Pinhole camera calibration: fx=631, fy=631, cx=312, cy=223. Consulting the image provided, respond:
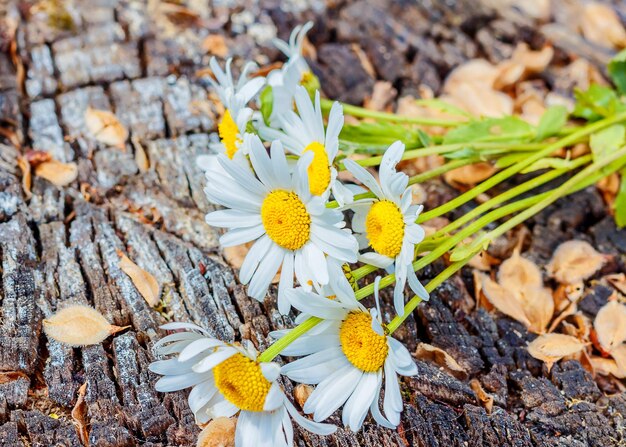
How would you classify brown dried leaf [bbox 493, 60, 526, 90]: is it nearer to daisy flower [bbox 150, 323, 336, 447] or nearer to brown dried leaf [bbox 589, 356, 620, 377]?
brown dried leaf [bbox 589, 356, 620, 377]

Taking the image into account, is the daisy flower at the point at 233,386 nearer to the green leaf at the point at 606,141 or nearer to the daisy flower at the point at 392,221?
the daisy flower at the point at 392,221

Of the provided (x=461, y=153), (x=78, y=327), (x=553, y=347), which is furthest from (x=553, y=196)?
(x=78, y=327)

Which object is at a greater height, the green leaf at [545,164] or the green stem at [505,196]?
the green leaf at [545,164]

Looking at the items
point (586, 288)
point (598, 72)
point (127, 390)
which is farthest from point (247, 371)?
point (598, 72)

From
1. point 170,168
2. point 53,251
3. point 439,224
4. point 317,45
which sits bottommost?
point 439,224

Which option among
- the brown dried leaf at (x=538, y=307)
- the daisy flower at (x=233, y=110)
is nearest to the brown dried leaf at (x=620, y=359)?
the brown dried leaf at (x=538, y=307)

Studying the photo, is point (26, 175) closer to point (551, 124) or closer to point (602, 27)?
point (551, 124)

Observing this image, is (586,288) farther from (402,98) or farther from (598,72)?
(598,72)
